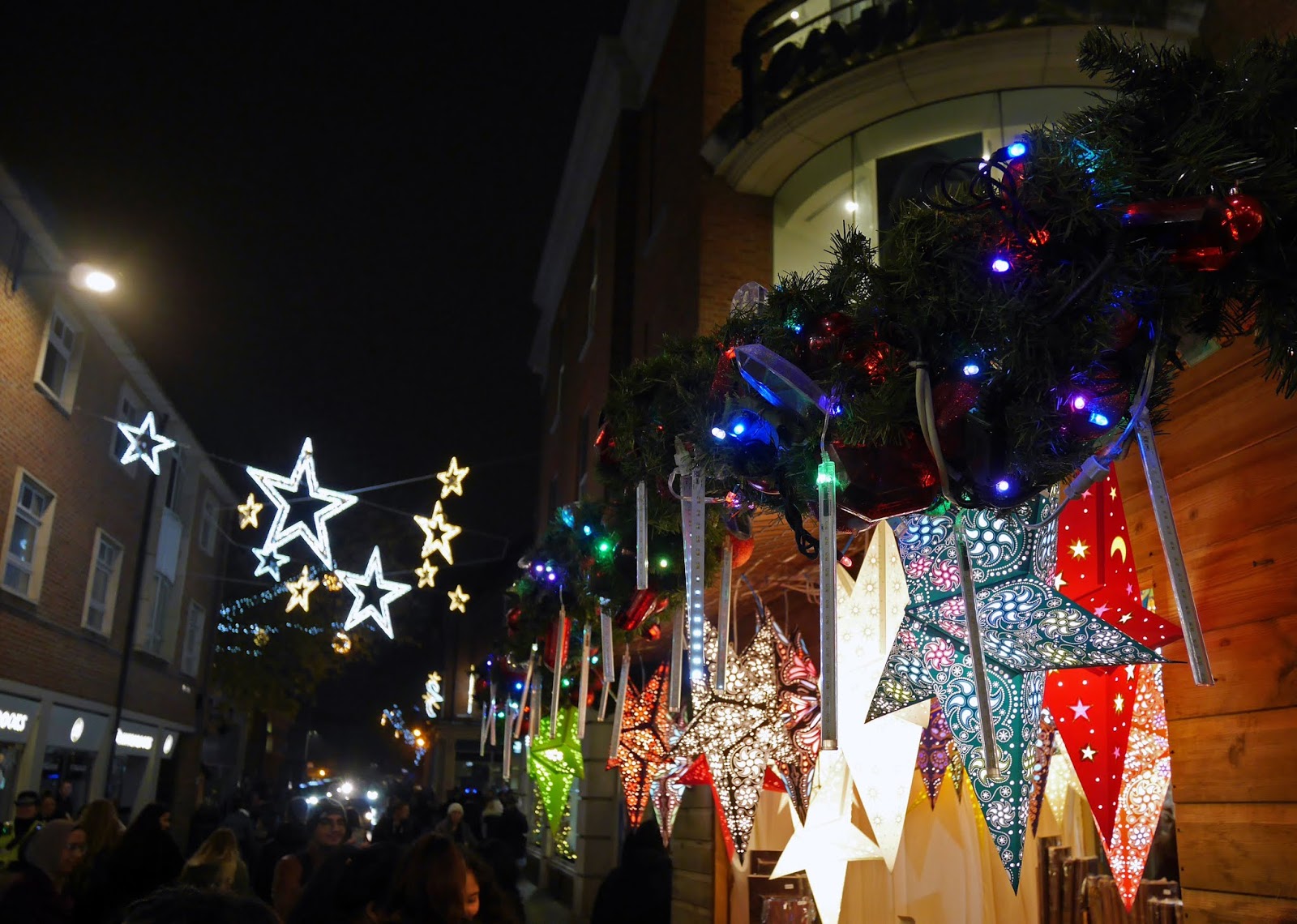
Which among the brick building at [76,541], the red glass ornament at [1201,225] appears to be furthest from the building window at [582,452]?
the red glass ornament at [1201,225]

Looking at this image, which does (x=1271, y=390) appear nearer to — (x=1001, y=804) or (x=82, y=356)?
(x=1001, y=804)

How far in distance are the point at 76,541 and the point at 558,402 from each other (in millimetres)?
10787

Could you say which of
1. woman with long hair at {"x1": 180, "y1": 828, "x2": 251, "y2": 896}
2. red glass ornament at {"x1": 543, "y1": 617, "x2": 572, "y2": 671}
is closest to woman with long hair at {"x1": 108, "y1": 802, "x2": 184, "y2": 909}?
woman with long hair at {"x1": 180, "y1": 828, "x2": 251, "y2": 896}

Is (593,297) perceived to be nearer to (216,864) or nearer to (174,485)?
(174,485)

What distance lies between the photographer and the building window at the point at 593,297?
2053 cm

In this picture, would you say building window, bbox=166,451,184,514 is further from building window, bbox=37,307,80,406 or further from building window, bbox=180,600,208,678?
building window, bbox=37,307,80,406

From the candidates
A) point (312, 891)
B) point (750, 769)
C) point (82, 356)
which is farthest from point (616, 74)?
point (312, 891)

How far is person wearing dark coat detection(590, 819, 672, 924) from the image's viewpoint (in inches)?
274

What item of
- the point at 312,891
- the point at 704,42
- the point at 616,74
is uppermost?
the point at 616,74

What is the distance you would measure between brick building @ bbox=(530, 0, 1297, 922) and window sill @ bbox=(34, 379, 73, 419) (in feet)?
29.2

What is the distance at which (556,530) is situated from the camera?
28.6 feet

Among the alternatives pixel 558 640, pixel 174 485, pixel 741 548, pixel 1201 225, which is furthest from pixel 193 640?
pixel 1201 225

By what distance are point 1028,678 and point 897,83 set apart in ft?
25.9

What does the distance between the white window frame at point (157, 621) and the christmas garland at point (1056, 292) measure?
25176 millimetres
